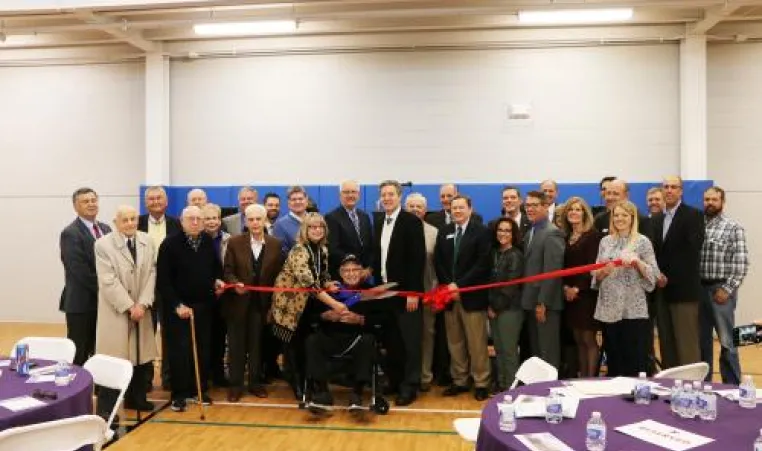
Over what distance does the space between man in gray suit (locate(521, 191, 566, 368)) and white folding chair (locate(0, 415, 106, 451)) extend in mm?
3523

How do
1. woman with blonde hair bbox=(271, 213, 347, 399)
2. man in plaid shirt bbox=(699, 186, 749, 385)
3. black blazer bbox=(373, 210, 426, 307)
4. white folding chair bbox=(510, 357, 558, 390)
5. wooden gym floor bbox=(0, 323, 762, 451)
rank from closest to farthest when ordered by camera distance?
white folding chair bbox=(510, 357, 558, 390), wooden gym floor bbox=(0, 323, 762, 451), woman with blonde hair bbox=(271, 213, 347, 399), man in plaid shirt bbox=(699, 186, 749, 385), black blazer bbox=(373, 210, 426, 307)

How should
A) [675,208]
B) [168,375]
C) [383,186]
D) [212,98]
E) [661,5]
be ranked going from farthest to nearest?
[212,98] < [661,5] < [168,375] < [383,186] < [675,208]

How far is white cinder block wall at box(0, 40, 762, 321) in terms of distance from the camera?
8.59 metres

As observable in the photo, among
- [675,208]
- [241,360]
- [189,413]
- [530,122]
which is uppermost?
[530,122]

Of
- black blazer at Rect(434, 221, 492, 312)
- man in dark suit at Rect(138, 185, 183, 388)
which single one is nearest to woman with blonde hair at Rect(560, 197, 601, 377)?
black blazer at Rect(434, 221, 492, 312)

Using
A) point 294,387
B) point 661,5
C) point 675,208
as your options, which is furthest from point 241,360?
point 661,5

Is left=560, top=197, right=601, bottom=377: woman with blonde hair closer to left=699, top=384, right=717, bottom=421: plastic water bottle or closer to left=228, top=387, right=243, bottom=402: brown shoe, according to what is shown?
left=699, top=384, right=717, bottom=421: plastic water bottle

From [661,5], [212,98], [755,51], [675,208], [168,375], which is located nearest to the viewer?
[675,208]

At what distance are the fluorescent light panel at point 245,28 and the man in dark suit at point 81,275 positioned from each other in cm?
371

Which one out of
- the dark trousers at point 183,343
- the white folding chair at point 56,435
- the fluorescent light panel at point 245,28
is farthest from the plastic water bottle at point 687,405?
the fluorescent light panel at point 245,28

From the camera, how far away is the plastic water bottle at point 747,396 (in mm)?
2949

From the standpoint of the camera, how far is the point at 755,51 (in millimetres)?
8508

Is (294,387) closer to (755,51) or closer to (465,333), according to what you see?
(465,333)

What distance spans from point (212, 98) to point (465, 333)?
5.70m
